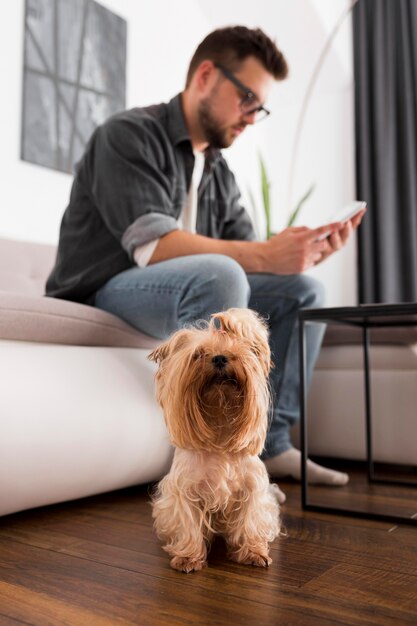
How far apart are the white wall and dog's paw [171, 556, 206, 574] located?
1874 mm

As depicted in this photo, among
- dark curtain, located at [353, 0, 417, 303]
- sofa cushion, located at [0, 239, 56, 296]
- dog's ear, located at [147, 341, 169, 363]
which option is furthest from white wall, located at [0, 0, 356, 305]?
dog's ear, located at [147, 341, 169, 363]

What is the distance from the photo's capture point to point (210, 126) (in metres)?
1.91

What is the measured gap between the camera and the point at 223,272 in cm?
148

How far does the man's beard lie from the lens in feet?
6.21

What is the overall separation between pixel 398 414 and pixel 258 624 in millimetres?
1318

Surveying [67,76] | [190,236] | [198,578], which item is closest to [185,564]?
[198,578]

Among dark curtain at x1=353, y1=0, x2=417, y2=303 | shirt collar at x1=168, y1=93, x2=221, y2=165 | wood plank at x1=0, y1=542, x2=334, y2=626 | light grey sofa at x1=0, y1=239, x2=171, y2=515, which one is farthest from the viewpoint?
dark curtain at x1=353, y1=0, x2=417, y2=303

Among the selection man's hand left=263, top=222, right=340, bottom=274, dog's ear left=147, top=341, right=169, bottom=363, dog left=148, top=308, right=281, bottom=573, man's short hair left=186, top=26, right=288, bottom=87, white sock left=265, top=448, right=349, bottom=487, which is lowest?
white sock left=265, top=448, right=349, bottom=487

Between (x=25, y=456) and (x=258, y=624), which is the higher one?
(x=25, y=456)

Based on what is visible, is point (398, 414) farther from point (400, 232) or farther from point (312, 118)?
point (312, 118)

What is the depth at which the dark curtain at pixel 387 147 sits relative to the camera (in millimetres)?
3928

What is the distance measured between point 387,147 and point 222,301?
117 inches

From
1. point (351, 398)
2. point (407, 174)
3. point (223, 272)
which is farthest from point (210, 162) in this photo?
Answer: point (407, 174)

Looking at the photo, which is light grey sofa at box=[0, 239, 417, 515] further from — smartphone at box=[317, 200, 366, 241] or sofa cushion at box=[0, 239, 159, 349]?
smartphone at box=[317, 200, 366, 241]
